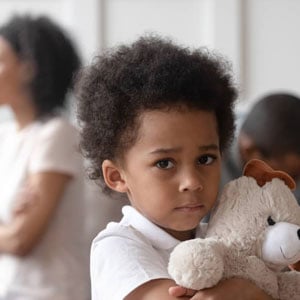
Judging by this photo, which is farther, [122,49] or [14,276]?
[14,276]

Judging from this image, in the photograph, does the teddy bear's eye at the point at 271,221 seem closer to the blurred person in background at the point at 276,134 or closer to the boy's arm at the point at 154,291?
the boy's arm at the point at 154,291

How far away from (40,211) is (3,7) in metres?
0.88

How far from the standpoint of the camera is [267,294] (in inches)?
36.4

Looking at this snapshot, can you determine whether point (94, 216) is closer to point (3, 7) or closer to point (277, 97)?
point (277, 97)

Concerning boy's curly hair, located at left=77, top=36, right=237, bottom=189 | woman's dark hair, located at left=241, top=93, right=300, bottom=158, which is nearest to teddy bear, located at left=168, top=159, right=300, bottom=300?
boy's curly hair, located at left=77, top=36, right=237, bottom=189

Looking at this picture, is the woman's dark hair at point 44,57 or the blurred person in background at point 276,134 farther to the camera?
the woman's dark hair at point 44,57

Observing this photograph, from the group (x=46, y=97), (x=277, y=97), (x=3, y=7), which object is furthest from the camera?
(x=3, y=7)

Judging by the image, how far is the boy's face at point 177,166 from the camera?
3.08 feet

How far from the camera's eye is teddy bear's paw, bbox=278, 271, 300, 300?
3.12ft

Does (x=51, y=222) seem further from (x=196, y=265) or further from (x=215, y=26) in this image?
(x=196, y=265)

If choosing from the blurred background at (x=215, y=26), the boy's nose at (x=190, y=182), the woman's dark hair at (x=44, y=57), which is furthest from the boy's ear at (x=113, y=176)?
the blurred background at (x=215, y=26)

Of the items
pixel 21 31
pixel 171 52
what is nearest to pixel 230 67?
pixel 171 52

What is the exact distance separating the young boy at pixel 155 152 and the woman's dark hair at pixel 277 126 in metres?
0.66

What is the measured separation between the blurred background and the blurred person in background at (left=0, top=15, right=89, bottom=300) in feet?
1.53
